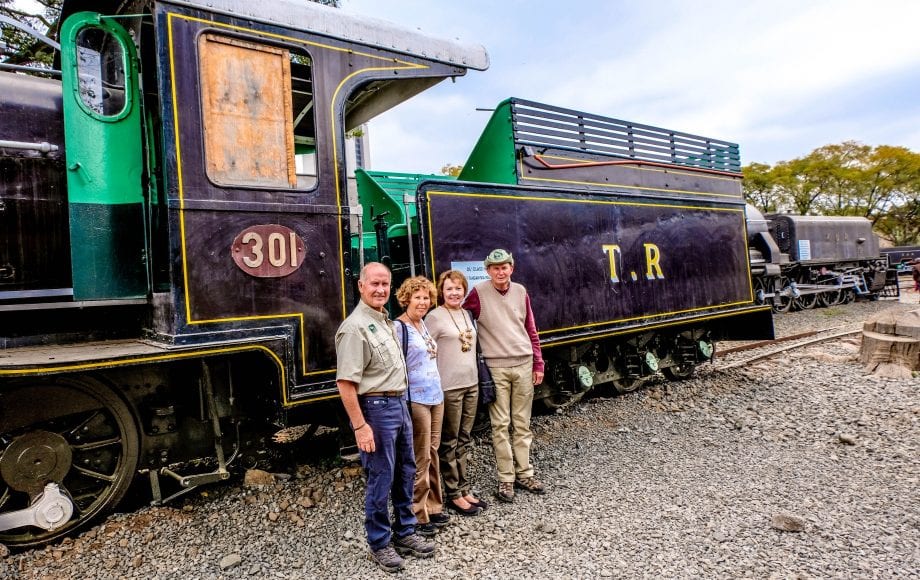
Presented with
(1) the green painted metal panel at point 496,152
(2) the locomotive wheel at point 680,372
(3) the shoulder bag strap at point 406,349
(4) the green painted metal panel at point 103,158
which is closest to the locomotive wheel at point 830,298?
(2) the locomotive wheel at point 680,372

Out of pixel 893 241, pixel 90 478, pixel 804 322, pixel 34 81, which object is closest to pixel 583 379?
pixel 90 478

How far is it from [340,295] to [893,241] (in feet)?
144

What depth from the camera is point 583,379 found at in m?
5.48

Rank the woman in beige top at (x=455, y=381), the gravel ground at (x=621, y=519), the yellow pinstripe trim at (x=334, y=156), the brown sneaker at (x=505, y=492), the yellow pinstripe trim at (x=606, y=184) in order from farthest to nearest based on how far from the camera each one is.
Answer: the yellow pinstripe trim at (x=606, y=184), the brown sneaker at (x=505, y=492), the woman in beige top at (x=455, y=381), the yellow pinstripe trim at (x=334, y=156), the gravel ground at (x=621, y=519)

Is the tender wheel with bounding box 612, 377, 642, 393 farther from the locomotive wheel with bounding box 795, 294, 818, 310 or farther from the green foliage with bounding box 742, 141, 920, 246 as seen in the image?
the green foliage with bounding box 742, 141, 920, 246

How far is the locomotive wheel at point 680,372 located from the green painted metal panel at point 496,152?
3401 mm

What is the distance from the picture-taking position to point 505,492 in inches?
143

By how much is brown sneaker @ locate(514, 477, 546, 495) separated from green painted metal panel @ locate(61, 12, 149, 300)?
8.66 ft

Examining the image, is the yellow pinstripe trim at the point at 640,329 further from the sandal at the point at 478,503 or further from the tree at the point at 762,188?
the tree at the point at 762,188

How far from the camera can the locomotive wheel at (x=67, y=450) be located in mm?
2865

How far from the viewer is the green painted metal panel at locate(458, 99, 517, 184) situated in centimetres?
499

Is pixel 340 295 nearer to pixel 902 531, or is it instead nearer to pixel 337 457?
pixel 337 457

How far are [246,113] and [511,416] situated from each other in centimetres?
246

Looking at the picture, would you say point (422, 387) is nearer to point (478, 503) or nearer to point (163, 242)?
point (478, 503)
